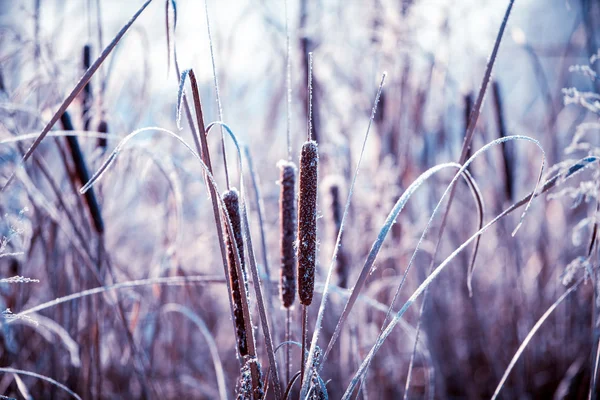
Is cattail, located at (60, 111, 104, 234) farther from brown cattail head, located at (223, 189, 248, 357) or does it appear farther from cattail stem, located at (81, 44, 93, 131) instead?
brown cattail head, located at (223, 189, 248, 357)

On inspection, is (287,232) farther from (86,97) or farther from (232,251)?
(86,97)

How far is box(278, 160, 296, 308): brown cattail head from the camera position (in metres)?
0.75

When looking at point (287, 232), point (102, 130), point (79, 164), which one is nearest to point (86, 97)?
point (102, 130)

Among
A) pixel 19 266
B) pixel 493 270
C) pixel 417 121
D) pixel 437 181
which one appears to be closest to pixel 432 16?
pixel 417 121

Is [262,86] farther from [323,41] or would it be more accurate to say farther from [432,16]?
[432,16]

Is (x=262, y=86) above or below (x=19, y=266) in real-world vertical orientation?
above

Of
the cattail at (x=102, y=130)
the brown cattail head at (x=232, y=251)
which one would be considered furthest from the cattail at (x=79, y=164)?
the brown cattail head at (x=232, y=251)

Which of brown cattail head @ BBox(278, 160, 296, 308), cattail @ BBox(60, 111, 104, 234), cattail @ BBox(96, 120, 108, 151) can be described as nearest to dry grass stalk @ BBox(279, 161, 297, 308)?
brown cattail head @ BBox(278, 160, 296, 308)

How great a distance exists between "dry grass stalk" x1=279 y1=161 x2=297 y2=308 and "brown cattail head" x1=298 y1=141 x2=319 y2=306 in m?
0.07

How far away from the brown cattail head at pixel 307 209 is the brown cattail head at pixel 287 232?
0.23 ft

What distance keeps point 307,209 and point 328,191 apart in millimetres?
604

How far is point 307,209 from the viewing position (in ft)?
2.19

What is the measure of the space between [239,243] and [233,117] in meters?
1.57

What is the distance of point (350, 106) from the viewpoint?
6.57 ft
